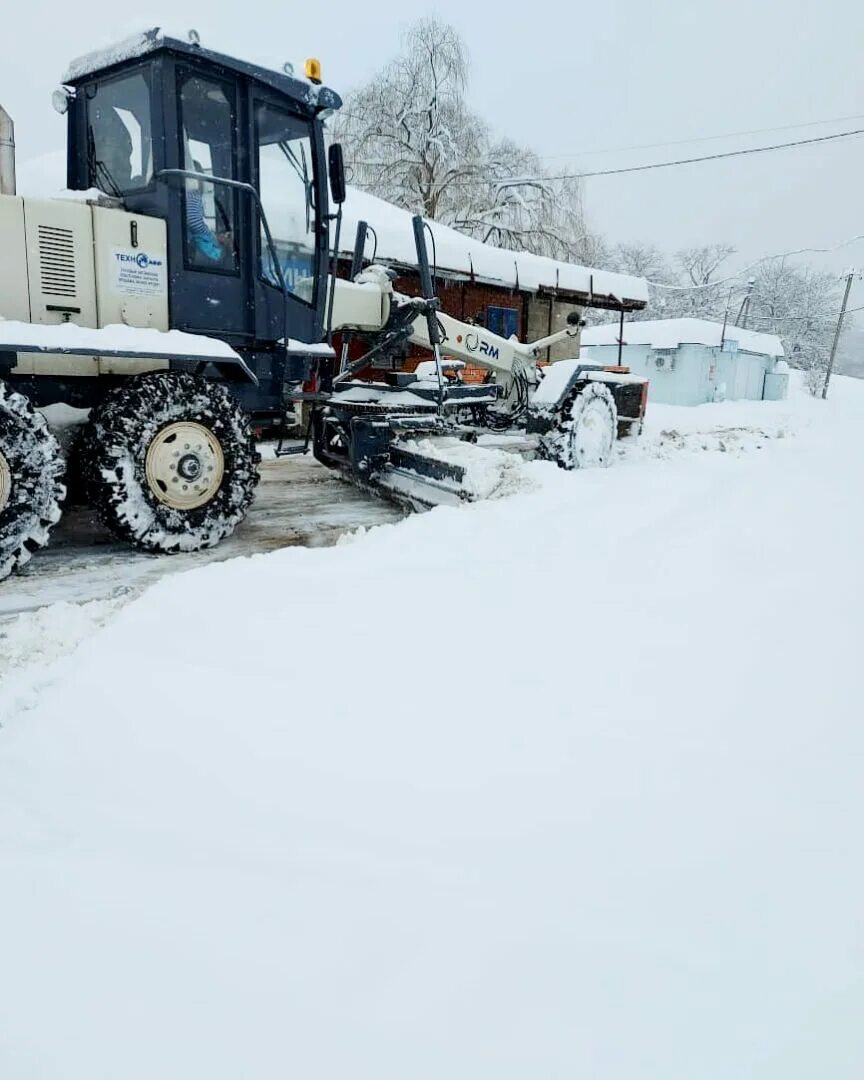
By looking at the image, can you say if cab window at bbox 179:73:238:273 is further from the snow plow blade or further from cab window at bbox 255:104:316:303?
the snow plow blade

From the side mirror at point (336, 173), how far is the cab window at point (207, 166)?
0.73 metres

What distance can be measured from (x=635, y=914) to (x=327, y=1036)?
2.30 feet

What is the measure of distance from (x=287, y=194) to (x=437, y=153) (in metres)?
19.6

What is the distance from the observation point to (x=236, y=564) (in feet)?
13.5

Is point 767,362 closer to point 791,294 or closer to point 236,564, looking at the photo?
point 791,294

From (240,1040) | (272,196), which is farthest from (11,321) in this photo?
(240,1040)

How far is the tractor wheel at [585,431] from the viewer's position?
795cm

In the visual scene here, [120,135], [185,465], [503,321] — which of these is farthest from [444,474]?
[503,321]

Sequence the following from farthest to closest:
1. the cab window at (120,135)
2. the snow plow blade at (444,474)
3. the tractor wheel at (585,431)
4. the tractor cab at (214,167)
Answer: the tractor wheel at (585,431), the snow plow blade at (444,474), the cab window at (120,135), the tractor cab at (214,167)

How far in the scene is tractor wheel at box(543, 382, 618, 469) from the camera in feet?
26.1

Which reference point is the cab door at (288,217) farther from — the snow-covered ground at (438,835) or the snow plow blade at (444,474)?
the snow-covered ground at (438,835)

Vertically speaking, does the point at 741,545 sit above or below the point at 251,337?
below

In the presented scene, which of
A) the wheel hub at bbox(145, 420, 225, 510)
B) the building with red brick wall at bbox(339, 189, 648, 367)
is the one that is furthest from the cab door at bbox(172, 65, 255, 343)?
the building with red brick wall at bbox(339, 189, 648, 367)

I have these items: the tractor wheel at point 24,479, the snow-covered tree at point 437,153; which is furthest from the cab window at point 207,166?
the snow-covered tree at point 437,153
